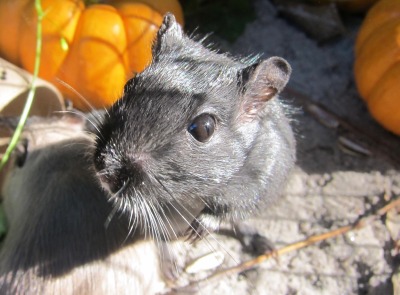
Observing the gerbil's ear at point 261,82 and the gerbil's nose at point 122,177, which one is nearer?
the gerbil's nose at point 122,177

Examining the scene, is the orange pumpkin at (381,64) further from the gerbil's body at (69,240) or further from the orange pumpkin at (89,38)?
the gerbil's body at (69,240)

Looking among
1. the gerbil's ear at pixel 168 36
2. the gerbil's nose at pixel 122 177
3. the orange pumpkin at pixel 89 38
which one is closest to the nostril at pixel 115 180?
the gerbil's nose at pixel 122 177

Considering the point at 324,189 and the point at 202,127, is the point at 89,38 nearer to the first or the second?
the point at 202,127

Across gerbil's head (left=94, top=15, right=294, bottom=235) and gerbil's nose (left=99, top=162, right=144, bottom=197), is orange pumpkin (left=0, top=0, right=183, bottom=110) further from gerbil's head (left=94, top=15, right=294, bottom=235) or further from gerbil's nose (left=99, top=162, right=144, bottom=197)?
gerbil's nose (left=99, top=162, right=144, bottom=197)

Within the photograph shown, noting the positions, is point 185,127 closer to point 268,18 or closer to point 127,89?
point 127,89

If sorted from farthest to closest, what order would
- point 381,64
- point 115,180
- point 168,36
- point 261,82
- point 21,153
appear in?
point 381,64, point 21,153, point 168,36, point 261,82, point 115,180

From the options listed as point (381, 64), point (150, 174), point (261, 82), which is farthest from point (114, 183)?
point (381, 64)

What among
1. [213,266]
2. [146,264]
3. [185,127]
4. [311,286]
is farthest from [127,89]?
[311,286]
